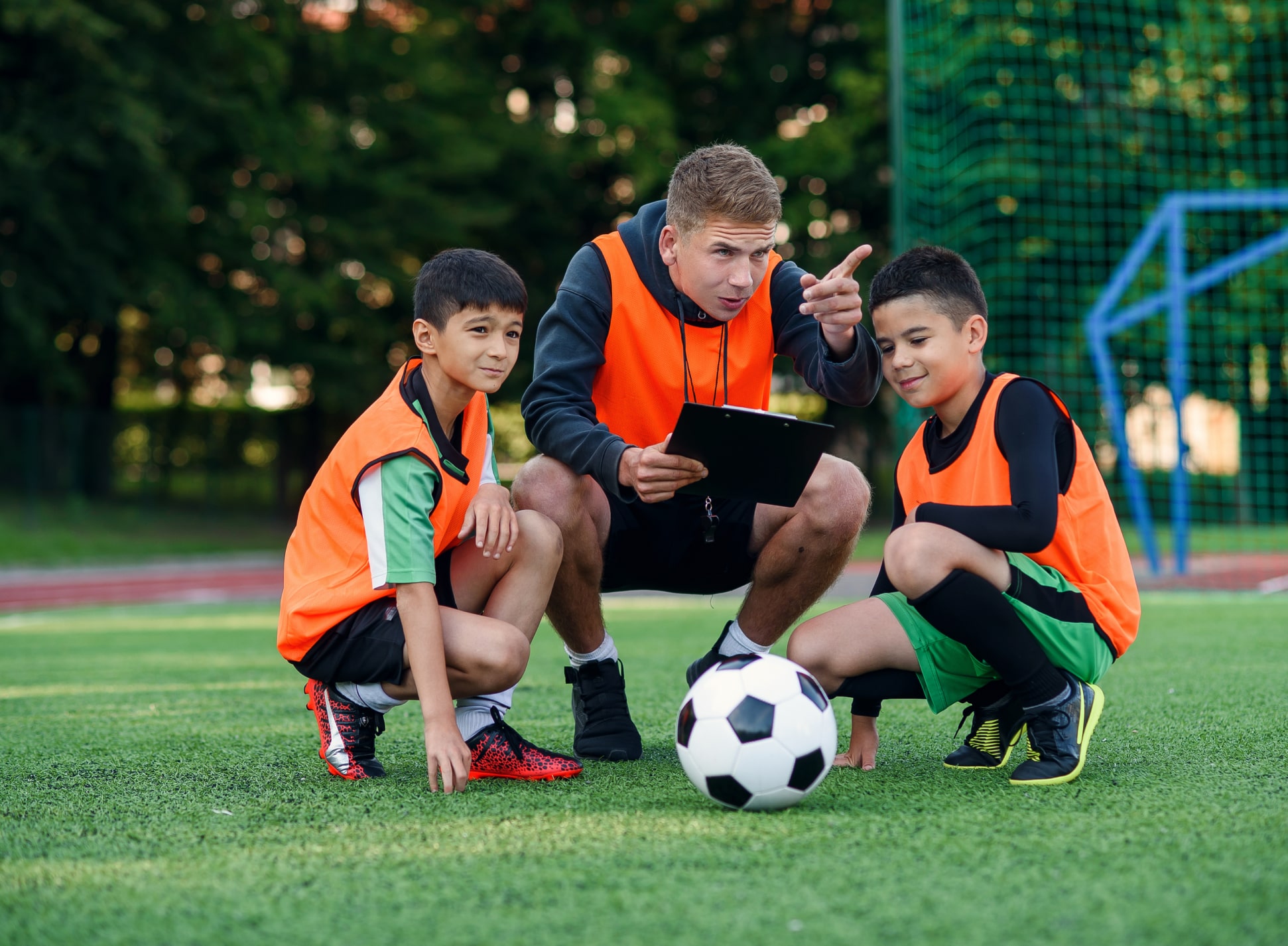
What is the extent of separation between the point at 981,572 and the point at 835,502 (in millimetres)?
643

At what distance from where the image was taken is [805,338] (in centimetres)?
332

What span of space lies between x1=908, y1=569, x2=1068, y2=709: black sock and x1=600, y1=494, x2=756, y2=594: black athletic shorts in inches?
29.8

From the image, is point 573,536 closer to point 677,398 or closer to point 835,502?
point 677,398

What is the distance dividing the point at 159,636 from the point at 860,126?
14067 mm

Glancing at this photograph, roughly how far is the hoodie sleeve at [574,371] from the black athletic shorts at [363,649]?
54cm

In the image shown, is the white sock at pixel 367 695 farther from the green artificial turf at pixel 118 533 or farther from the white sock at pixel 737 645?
the green artificial turf at pixel 118 533

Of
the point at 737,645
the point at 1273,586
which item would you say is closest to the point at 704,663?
the point at 737,645

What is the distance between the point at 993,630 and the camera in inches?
100

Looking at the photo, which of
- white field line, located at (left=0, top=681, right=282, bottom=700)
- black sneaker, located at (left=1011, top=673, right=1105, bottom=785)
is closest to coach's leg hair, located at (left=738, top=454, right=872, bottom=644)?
black sneaker, located at (left=1011, top=673, right=1105, bottom=785)

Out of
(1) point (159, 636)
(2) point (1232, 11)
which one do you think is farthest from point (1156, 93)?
(1) point (159, 636)

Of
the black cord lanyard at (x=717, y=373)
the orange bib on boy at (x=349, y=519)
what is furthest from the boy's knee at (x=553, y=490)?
the black cord lanyard at (x=717, y=373)

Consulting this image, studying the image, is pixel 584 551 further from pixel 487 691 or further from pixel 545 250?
pixel 545 250

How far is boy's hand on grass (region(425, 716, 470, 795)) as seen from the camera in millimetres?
2439

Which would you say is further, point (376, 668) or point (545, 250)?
point (545, 250)
